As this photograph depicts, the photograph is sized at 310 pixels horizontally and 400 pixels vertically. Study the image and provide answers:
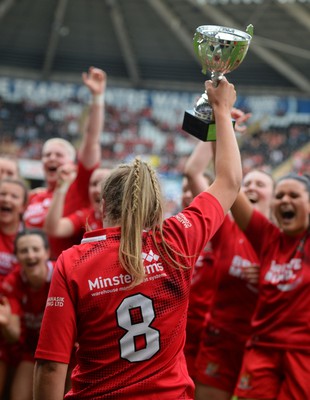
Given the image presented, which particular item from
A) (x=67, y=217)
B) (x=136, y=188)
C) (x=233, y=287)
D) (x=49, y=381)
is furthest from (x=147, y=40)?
(x=49, y=381)

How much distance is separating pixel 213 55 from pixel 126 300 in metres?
1.05

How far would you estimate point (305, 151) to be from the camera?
24.0 metres

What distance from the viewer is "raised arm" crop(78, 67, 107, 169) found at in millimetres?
4613

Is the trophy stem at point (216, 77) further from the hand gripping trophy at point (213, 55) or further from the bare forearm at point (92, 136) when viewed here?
the bare forearm at point (92, 136)

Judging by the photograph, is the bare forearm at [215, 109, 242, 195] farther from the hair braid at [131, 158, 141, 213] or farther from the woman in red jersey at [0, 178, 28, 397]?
the woman in red jersey at [0, 178, 28, 397]

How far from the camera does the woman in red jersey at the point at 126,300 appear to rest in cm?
238

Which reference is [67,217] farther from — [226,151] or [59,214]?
[226,151]

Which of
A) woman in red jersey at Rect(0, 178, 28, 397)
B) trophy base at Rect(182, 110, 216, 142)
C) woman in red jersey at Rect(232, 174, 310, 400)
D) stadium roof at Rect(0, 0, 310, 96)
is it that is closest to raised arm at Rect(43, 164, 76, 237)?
woman in red jersey at Rect(0, 178, 28, 397)

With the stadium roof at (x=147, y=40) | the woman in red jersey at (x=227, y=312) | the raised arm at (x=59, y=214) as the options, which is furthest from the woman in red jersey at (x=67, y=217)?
the stadium roof at (x=147, y=40)

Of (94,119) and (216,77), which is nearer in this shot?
(216,77)

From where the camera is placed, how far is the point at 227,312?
4566mm

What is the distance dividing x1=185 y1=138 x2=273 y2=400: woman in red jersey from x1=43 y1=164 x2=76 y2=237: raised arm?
43.1 inches

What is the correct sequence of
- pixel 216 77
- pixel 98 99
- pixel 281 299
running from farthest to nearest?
1. pixel 98 99
2. pixel 281 299
3. pixel 216 77

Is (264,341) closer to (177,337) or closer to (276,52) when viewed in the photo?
(177,337)
